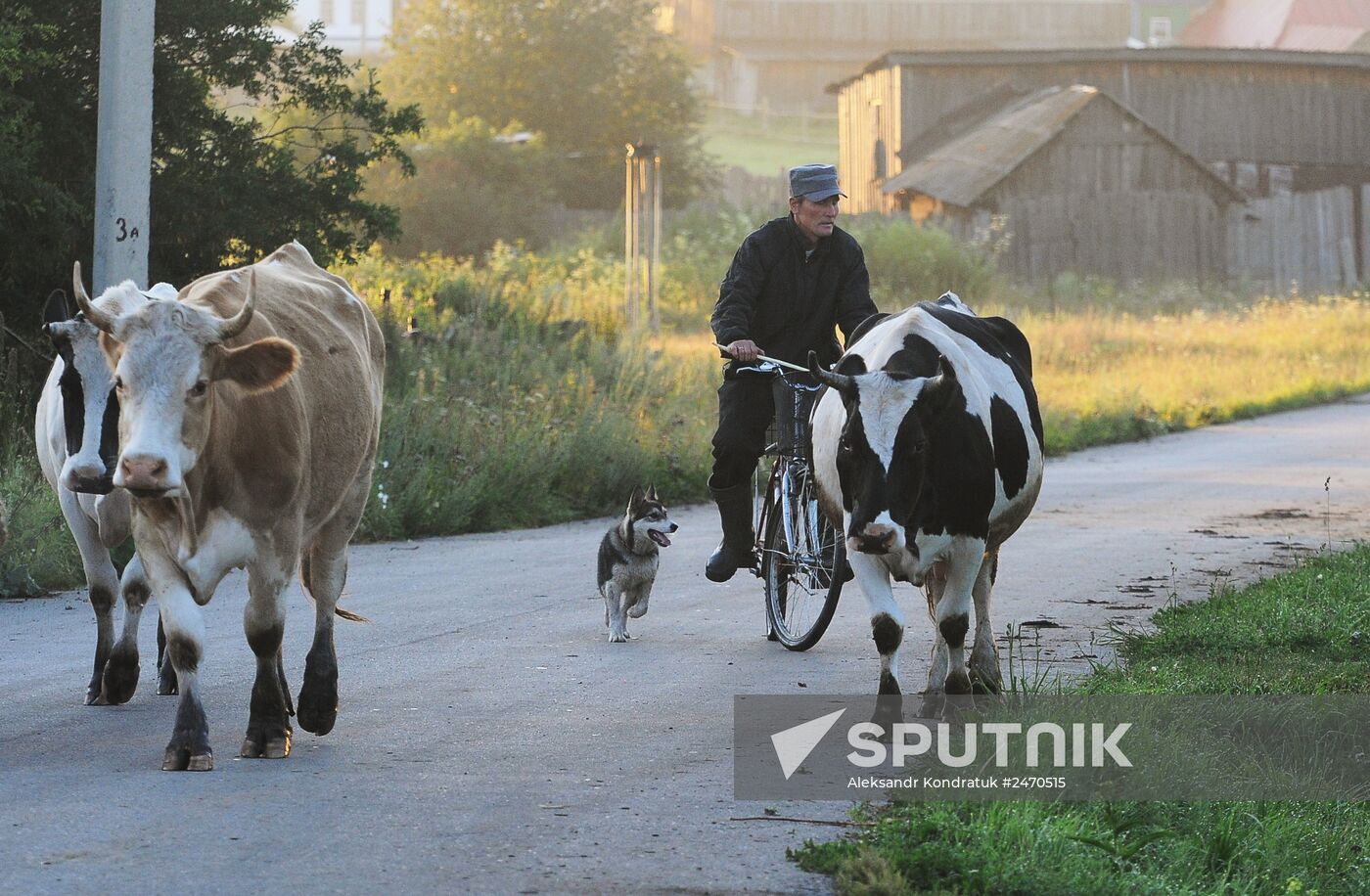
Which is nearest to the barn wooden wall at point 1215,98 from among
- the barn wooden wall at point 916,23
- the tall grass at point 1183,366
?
the tall grass at point 1183,366

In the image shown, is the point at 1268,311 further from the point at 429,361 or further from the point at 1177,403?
the point at 429,361

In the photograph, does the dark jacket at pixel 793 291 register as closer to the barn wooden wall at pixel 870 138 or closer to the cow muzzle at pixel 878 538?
the cow muzzle at pixel 878 538

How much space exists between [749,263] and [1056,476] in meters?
10.5

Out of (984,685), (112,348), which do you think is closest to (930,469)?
(984,685)

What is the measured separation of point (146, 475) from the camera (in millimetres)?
6449

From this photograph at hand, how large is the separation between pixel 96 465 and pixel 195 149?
11.5 metres

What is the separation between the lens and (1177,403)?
1061 inches

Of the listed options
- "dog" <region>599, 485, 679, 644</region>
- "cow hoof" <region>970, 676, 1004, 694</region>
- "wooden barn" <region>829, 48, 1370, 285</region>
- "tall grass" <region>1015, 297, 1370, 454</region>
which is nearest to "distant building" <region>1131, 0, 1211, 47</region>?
"wooden barn" <region>829, 48, 1370, 285</region>

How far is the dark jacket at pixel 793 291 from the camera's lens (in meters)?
9.90

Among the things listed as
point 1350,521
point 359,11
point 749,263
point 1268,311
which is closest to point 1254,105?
point 1268,311

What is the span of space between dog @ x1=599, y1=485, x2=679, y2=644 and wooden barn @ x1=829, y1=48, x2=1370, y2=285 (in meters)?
43.5

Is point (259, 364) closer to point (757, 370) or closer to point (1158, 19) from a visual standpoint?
point (757, 370)

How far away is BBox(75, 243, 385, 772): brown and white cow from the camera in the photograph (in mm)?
6676

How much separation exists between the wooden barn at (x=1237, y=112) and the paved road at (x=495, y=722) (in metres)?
40.5
